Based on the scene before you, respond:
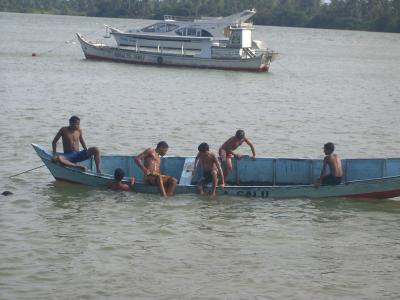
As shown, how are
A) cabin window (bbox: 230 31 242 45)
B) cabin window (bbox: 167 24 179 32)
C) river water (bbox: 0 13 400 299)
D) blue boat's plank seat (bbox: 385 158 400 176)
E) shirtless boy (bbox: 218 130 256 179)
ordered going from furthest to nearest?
cabin window (bbox: 167 24 179 32)
cabin window (bbox: 230 31 242 45)
shirtless boy (bbox: 218 130 256 179)
blue boat's plank seat (bbox: 385 158 400 176)
river water (bbox: 0 13 400 299)

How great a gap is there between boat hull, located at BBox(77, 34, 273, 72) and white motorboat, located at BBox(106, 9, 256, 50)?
3.10 feet

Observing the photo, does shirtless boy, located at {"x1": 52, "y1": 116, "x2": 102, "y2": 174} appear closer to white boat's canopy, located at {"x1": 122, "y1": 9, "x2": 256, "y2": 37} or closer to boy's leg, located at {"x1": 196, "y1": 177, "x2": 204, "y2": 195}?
boy's leg, located at {"x1": 196, "y1": 177, "x2": 204, "y2": 195}

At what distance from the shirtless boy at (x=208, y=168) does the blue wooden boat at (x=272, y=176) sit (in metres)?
0.17

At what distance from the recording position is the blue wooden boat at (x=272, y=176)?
1530 centimetres

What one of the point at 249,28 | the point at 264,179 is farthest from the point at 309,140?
the point at 249,28

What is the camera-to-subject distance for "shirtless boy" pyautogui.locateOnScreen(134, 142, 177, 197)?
15391 mm

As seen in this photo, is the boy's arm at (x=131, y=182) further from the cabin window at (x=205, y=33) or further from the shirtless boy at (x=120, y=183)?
the cabin window at (x=205, y=33)

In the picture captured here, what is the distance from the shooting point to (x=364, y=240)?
13633mm

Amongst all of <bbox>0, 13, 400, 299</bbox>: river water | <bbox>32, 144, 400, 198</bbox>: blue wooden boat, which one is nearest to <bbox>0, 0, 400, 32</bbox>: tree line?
<bbox>0, 13, 400, 299</bbox>: river water

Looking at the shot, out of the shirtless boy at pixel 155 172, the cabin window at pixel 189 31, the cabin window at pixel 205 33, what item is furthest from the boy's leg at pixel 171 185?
the cabin window at pixel 189 31

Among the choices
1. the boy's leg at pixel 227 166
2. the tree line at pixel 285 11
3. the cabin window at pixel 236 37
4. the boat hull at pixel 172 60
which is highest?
the tree line at pixel 285 11

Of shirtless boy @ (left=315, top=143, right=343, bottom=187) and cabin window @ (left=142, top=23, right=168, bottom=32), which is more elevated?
cabin window @ (left=142, top=23, right=168, bottom=32)

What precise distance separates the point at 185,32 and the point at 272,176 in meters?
30.5

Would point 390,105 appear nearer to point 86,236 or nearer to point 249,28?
point 249,28
